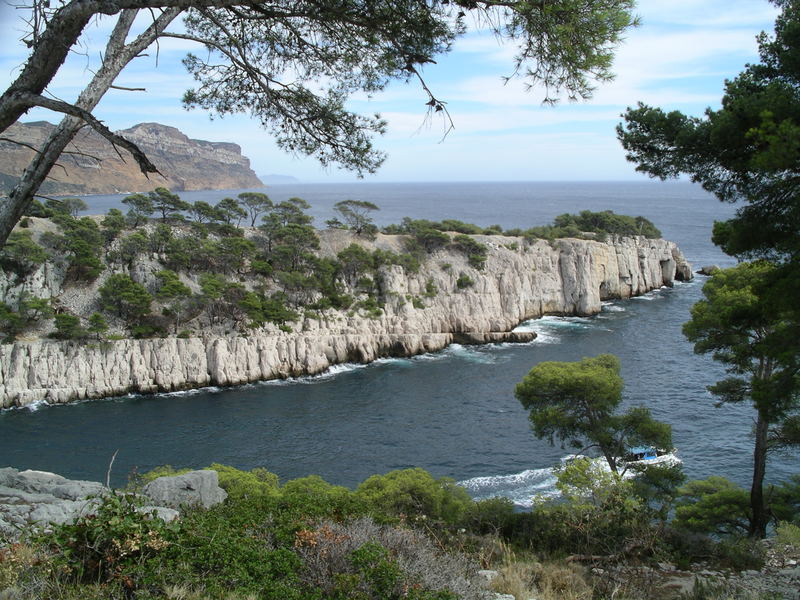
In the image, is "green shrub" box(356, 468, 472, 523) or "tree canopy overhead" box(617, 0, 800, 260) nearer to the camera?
"tree canopy overhead" box(617, 0, 800, 260)

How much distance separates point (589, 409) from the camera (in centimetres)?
1795

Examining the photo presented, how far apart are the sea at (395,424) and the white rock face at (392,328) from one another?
4.35ft

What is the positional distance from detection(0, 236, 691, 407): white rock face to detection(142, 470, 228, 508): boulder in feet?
92.4

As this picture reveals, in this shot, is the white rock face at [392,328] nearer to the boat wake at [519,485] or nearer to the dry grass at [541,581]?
the boat wake at [519,485]

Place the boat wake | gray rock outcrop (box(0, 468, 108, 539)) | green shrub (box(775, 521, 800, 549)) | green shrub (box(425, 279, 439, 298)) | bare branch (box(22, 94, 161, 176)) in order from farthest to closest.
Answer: green shrub (box(425, 279, 439, 298))
the boat wake
green shrub (box(775, 521, 800, 549))
gray rock outcrop (box(0, 468, 108, 539))
bare branch (box(22, 94, 161, 176))

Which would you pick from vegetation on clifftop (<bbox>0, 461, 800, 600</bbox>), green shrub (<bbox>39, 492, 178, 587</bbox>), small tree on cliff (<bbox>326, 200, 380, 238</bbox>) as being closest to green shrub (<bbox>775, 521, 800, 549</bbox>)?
vegetation on clifftop (<bbox>0, 461, 800, 600</bbox>)

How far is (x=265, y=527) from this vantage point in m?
6.38

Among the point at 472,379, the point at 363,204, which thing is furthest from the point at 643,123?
the point at 363,204

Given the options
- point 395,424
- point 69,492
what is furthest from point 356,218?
point 69,492

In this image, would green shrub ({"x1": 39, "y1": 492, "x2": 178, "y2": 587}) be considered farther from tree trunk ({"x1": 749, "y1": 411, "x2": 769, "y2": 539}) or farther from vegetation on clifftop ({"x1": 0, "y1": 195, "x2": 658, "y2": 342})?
vegetation on clifftop ({"x1": 0, "y1": 195, "x2": 658, "y2": 342})

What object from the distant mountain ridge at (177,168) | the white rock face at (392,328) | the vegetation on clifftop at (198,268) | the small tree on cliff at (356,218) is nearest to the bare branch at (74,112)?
the vegetation on clifftop at (198,268)

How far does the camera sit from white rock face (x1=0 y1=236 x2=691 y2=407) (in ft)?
112

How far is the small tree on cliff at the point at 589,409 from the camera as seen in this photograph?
1741cm

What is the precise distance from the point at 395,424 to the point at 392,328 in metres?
16.3
